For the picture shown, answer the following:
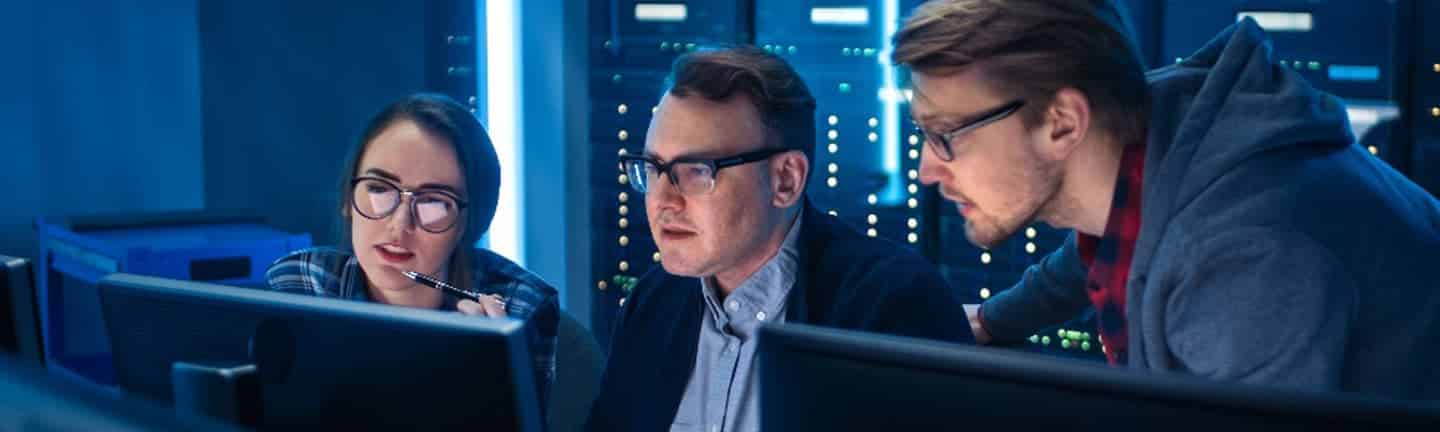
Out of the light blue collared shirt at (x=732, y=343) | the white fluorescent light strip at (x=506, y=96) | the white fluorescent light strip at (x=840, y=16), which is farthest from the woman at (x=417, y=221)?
the white fluorescent light strip at (x=506, y=96)

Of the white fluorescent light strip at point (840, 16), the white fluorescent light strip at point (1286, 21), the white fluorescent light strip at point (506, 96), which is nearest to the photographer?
the white fluorescent light strip at point (1286, 21)

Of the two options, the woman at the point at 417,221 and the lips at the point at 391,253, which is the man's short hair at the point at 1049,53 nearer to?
the woman at the point at 417,221

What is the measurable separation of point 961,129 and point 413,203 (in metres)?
0.95

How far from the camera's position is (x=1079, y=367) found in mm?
908

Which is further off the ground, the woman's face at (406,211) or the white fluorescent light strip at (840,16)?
the white fluorescent light strip at (840,16)

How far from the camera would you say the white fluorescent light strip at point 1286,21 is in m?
3.18

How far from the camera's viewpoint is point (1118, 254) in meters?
1.63

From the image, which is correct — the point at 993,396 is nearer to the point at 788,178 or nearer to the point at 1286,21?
the point at 788,178

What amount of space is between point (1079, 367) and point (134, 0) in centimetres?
399

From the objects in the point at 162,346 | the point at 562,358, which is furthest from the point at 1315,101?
the point at 562,358

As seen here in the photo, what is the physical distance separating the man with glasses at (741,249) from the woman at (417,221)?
328 mm

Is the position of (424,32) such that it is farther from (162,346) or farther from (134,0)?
(162,346)

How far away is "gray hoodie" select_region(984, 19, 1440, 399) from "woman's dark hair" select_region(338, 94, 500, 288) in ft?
3.68

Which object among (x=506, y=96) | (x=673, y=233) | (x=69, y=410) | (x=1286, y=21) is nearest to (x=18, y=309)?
(x=673, y=233)
